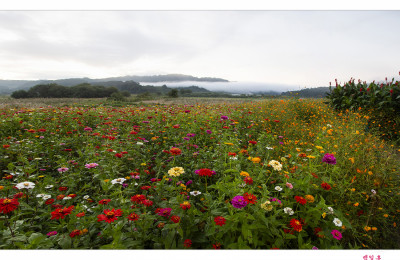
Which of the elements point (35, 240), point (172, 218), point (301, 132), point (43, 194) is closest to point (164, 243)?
point (172, 218)

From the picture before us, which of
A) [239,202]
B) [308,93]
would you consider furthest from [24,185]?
[308,93]

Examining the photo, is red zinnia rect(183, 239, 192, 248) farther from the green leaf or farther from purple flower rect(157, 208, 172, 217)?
the green leaf

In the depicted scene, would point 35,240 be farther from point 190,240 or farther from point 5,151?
point 5,151

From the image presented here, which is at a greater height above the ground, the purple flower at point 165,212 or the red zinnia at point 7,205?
the red zinnia at point 7,205

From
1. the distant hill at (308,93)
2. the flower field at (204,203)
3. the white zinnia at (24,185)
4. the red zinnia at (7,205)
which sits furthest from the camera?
the distant hill at (308,93)

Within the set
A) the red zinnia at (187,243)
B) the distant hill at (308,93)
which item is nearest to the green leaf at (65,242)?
the red zinnia at (187,243)

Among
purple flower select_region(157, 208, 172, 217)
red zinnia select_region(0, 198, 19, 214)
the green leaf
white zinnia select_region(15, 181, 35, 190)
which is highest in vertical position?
red zinnia select_region(0, 198, 19, 214)

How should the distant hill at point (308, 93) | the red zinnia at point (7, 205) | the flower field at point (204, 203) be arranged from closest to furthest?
the red zinnia at point (7, 205) → the flower field at point (204, 203) → the distant hill at point (308, 93)

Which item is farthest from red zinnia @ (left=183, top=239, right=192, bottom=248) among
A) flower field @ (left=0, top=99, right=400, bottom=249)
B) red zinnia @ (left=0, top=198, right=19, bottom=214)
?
red zinnia @ (left=0, top=198, right=19, bottom=214)

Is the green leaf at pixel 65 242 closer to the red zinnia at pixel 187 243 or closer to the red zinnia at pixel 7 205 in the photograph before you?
the red zinnia at pixel 7 205

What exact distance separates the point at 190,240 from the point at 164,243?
8.3 inches

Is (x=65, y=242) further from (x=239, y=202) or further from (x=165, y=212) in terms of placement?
(x=239, y=202)

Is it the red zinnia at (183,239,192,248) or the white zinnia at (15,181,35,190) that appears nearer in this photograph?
the red zinnia at (183,239,192,248)

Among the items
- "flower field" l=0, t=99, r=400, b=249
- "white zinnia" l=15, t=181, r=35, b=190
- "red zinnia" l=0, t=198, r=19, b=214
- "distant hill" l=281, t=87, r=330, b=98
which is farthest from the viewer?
"distant hill" l=281, t=87, r=330, b=98
